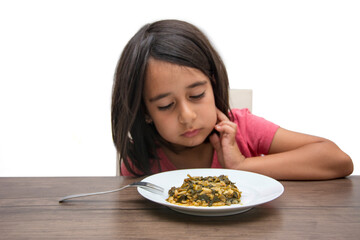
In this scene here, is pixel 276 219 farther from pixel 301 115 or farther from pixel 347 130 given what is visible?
pixel 347 130

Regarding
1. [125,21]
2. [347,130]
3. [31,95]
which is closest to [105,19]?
[125,21]

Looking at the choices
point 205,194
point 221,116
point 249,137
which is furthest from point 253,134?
point 205,194

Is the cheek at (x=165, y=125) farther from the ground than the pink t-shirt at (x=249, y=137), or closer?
farther from the ground

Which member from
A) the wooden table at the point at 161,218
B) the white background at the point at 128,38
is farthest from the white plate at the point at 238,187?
the white background at the point at 128,38

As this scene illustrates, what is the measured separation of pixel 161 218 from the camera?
67 cm

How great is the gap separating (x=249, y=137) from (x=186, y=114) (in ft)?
1.54

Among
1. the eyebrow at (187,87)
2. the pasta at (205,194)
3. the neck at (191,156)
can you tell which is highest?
the eyebrow at (187,87)

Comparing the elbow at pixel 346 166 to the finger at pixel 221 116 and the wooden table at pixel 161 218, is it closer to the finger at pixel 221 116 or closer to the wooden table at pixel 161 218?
the wooden table at pixel 161 218

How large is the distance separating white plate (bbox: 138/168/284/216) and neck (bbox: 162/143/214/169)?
43 cm

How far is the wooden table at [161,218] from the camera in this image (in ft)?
1.95

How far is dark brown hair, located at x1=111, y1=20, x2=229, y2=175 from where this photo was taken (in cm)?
112

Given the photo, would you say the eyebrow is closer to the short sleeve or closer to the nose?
the nose

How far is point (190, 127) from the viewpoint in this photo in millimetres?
1112

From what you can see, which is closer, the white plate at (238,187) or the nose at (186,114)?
the white plate at (238,187)
